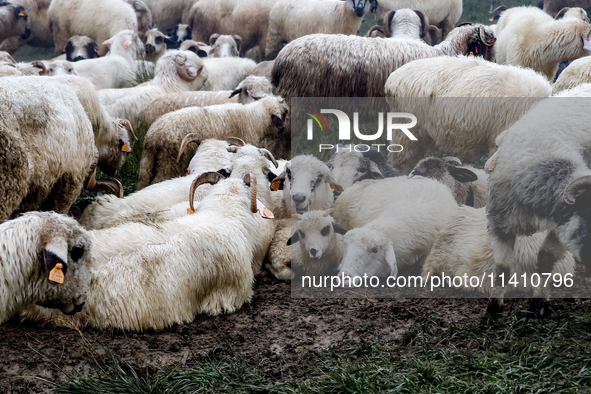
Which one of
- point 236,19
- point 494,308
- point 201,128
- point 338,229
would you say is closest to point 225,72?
point 201,128

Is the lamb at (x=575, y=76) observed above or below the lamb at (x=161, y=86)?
above

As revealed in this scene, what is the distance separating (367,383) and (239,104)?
442cm

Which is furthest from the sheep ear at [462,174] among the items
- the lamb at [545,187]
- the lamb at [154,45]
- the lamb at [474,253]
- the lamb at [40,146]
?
the lamb at [154,45]

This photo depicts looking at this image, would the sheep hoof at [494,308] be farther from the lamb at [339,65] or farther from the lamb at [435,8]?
the lamb at [435,8]

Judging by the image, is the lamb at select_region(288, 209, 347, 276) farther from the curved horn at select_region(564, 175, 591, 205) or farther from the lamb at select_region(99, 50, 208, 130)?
the lamb at select_region(99, 50, 208, 130)

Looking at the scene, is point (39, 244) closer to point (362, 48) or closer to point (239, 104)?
point (239, 104)

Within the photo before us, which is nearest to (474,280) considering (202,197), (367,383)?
(367,383)

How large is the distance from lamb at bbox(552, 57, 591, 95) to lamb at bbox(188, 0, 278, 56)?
8.26 metres

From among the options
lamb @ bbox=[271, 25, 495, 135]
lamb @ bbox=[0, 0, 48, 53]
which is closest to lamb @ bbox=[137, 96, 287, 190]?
lamb @ bbox=[271, 25, 495, 135]

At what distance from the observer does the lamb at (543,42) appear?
27.1ft

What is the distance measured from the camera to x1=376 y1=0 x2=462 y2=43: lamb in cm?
1369

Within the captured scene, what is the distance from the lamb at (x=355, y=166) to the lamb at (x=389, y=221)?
0.22ft

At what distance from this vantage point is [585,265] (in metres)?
4.24

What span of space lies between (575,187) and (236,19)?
1089 centimetres
